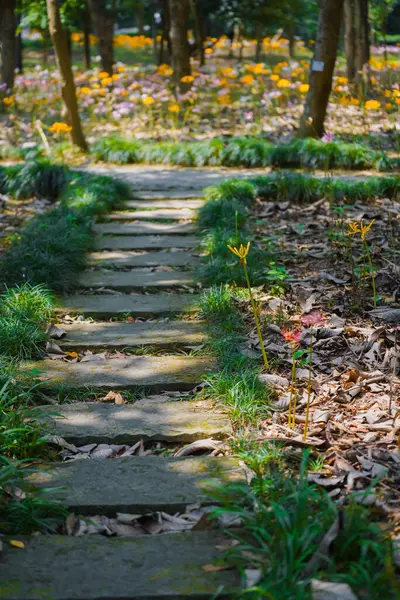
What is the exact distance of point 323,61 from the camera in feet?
32.9

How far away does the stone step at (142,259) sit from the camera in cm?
596

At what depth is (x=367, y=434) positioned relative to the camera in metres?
3.28

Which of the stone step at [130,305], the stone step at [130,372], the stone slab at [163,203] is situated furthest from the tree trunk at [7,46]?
the stone step at [130,372]

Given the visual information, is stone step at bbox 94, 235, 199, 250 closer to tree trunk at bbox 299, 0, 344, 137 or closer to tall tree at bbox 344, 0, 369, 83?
tree trunk at bbox 299, 0, 344, 137

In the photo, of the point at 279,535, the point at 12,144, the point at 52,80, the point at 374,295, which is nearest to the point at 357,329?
the point at 374,295

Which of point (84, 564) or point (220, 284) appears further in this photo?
point (220, 284)

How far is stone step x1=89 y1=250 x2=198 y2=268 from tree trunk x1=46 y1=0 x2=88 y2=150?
16.5 ft

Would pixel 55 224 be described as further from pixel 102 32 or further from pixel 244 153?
pixel 102 32

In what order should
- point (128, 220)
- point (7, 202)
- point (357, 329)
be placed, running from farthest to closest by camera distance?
point (7, 202) → point (128, 220) → point (357, 329)

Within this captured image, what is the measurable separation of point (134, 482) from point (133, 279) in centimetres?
282

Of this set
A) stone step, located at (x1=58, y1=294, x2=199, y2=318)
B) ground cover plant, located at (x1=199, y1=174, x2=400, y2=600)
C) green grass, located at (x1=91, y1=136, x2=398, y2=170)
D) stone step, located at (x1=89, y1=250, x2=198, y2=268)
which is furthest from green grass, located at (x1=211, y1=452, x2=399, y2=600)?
green grass, located at (x1=91, y1=136, x2=398, y2=170)

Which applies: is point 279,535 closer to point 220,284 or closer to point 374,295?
point 374,295

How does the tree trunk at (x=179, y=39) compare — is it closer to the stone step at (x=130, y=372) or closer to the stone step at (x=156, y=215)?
the stone step at (x=156, y=215)

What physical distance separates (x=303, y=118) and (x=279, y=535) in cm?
908
